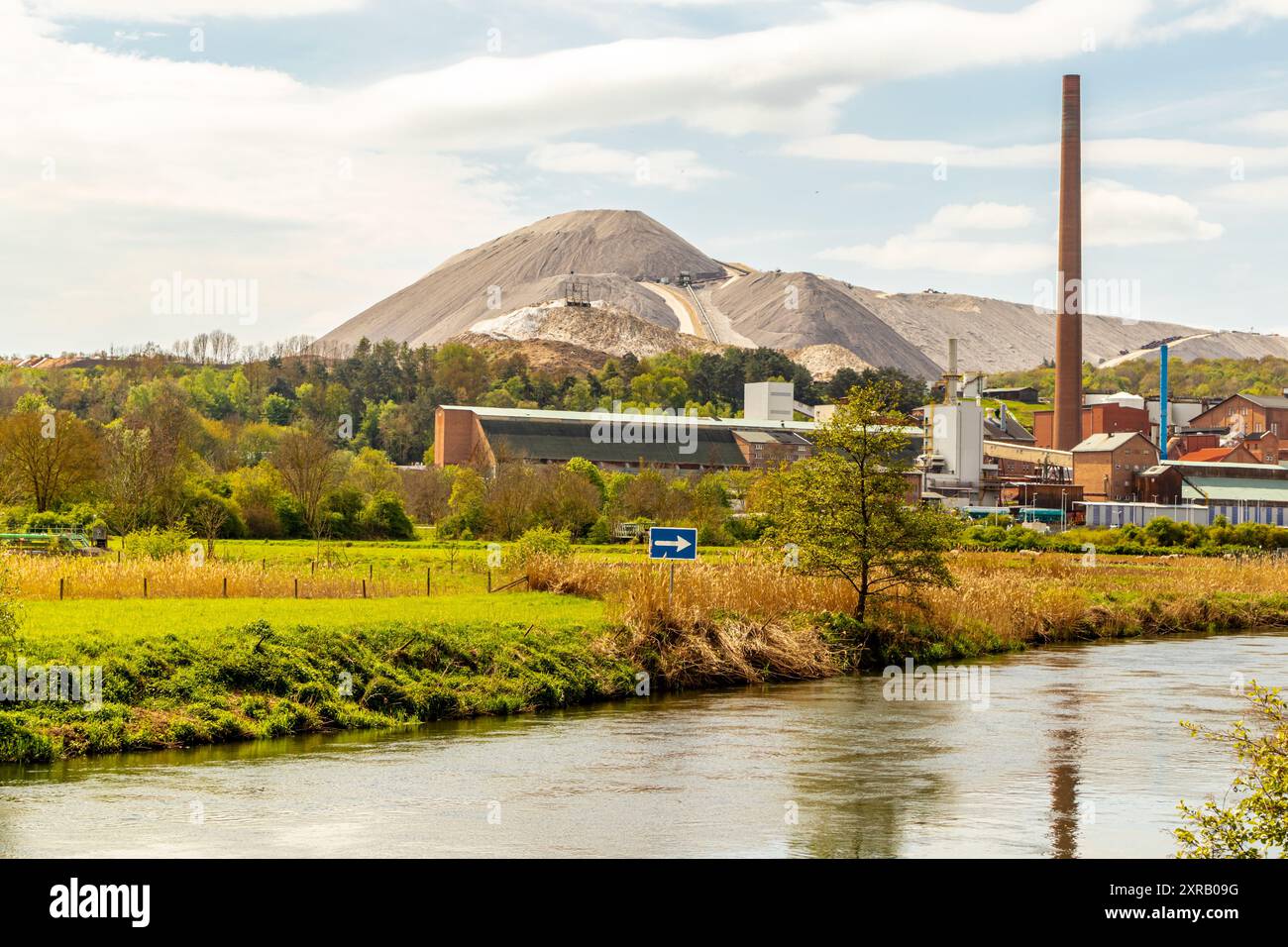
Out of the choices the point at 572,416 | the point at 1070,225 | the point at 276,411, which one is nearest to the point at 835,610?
the point at 1070,225

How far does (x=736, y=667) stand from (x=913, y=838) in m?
16.1

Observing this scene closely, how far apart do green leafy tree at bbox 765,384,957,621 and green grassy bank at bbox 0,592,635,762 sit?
9.14 m

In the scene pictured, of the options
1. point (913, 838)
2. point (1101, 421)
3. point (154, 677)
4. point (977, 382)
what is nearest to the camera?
point (913, 838)

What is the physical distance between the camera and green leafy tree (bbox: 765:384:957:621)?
3925cm

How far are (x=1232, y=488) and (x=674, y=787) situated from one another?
377ft

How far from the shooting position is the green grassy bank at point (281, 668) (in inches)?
878

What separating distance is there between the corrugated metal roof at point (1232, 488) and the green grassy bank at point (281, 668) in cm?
10066

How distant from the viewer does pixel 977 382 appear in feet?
510

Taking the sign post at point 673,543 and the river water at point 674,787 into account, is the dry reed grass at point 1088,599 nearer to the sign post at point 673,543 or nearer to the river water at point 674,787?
the sign post at point 673,543

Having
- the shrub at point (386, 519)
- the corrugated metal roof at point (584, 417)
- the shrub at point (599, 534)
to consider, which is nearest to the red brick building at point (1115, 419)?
the corrugated metal roof at point (584, 417)
